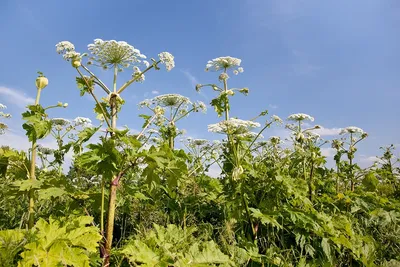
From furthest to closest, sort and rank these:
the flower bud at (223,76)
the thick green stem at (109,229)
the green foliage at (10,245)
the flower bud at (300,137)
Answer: the flower bud at (223,76) → the flower bud at (300,137) → the thick green stem at (109,229) → the green foliage at (10,245)

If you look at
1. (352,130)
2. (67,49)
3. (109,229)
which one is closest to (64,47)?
(67,49)

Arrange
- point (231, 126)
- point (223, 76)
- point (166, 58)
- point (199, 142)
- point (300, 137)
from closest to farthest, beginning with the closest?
point (166, 58)
point (231, 126)
point (300, 137)
point (223, 76)
point (199, 142)

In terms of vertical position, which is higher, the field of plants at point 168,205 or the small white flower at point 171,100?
the small white flower at point 171,100

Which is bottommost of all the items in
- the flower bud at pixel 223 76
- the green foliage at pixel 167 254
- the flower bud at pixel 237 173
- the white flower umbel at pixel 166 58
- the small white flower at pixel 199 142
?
the green foliage at pixel 167 254

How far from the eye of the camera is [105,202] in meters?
3.39

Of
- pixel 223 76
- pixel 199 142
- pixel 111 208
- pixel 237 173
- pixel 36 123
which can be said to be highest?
pixel 223 76

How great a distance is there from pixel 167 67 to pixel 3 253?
225 cm

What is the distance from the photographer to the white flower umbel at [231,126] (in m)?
4.27

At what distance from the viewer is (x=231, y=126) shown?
4363 mm

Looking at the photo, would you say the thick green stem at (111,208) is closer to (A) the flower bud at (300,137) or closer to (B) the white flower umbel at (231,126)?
(B) the white flower umbel at (231,126)

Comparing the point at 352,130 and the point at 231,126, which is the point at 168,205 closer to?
the point at 231,126

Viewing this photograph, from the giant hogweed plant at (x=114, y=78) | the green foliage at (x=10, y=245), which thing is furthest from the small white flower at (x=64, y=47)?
the green foliage at (x=10, y=245)

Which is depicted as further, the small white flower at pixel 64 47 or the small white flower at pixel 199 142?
the small white flower at pixel 199 142

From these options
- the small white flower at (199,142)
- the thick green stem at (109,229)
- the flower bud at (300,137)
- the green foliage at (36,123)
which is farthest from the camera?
the small white flower at (199,142)
